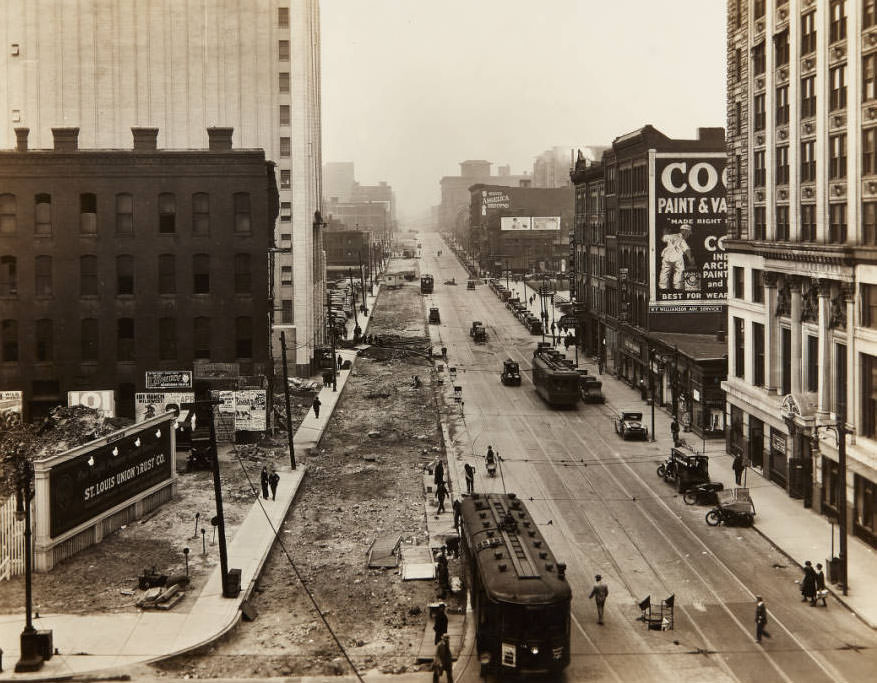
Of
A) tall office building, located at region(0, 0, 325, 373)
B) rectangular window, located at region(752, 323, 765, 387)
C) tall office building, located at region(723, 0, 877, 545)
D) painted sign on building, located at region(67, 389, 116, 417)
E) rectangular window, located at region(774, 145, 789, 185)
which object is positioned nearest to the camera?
tall office building, located at region(723, 0, 877, 545)

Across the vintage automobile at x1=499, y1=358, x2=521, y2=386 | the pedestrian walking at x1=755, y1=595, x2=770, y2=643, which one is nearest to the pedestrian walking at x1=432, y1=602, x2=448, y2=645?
the pedestrian walking at x1=755, y1=595, x2=770, y2=643

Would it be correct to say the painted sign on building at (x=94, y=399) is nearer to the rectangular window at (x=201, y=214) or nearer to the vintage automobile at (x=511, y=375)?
the rectangular window at (x=201, y=214)

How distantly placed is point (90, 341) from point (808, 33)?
1580 inches

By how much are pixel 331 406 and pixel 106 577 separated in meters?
34.7

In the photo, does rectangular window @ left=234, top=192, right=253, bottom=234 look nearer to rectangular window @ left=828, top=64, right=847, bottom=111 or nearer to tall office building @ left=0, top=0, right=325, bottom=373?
tall office building @ left=0, top=0, right=325, bottom=373

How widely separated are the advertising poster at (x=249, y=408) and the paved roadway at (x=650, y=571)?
11.5 meters

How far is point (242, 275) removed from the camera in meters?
56.9

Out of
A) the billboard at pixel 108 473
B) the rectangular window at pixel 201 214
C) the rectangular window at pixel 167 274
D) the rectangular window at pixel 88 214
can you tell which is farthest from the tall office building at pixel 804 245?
the rectangular window at pixel 88 214

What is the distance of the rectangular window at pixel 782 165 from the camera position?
43250 millimetres

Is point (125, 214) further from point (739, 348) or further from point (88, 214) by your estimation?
point (739, 348)

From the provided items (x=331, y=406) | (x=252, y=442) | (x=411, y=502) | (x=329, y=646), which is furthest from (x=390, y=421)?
(x=329, y=646)

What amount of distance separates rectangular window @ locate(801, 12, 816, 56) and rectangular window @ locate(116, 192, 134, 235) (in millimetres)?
35608

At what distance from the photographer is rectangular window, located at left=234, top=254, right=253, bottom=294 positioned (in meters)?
56.7

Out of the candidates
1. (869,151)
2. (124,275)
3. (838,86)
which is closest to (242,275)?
(124,275)
